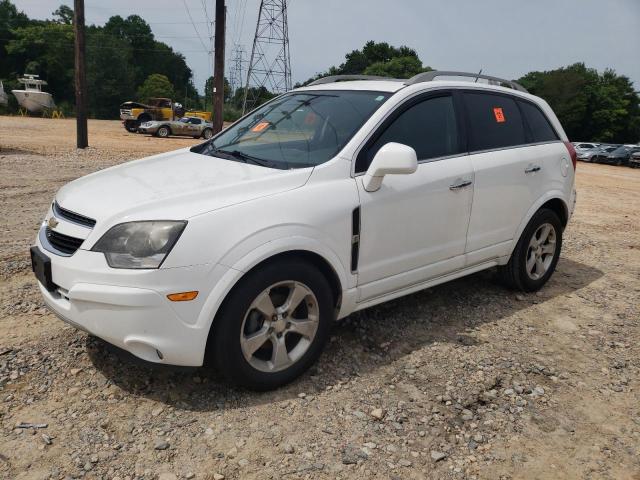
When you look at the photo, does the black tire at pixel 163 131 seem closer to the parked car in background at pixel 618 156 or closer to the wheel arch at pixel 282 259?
the parked car in background at pixel 618 156

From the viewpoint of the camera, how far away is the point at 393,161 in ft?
10.0

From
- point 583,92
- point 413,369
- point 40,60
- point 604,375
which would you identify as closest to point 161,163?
point 413,369

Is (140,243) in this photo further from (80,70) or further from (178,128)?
(178,128)

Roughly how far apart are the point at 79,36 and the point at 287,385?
1697 centimetres

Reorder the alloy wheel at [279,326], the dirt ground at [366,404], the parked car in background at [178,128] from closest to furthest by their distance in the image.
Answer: the dirt ground at [366,404] < the alloy wheel at [279,326] < the parked car in background at [178,128]

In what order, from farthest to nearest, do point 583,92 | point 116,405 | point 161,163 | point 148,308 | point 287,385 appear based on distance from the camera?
point 583,92, point 161,163, point 287,385, point 116,405, point 148,308

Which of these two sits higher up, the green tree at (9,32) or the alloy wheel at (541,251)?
the green tree at (9,32)

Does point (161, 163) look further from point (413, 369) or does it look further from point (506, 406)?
point (506, 406)

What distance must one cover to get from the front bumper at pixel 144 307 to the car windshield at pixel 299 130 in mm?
1052

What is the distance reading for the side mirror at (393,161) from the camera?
3.04m

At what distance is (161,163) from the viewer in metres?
3.63

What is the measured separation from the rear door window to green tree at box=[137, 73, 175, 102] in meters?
69.0

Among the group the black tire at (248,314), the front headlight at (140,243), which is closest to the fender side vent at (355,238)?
the black tire at (248,314)

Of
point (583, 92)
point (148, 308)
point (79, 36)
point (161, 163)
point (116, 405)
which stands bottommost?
point (116, 405)
